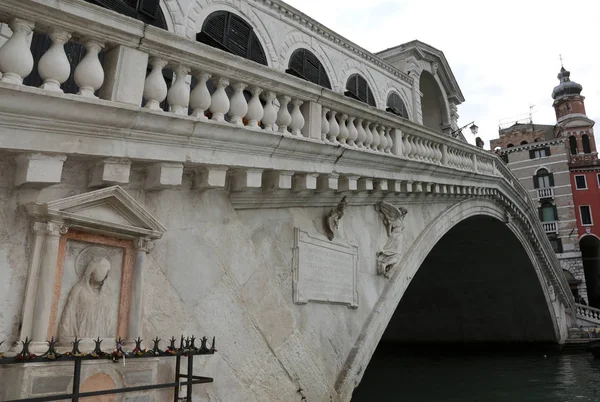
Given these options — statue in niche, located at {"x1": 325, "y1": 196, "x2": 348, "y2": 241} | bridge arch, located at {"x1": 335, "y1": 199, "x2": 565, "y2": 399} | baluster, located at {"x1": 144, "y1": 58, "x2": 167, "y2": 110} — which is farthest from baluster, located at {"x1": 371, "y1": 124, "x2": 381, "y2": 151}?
baluster, located at {"x1": 144, "y1": 58, "x2": 167, "y2": 110}

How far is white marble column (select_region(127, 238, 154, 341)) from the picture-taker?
12.2 feet

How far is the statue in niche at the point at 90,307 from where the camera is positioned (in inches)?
133

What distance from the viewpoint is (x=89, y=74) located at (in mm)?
3428

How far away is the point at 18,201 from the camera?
3318 mm

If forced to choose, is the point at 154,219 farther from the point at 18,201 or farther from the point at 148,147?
the point at 18,201

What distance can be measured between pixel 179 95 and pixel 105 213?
3.76 ft

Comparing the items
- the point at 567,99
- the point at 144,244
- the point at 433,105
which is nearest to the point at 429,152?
the point at 144,244

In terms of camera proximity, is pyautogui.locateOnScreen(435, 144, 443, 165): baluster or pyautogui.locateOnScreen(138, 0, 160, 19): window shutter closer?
pyautogui.locateOnScreen(138, 0, 160, 19): window shutter

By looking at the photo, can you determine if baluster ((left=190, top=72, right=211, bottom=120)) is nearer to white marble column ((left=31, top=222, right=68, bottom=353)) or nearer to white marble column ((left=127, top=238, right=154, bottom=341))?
white marble column ((left=127, top=238, right=154, bottom=341))

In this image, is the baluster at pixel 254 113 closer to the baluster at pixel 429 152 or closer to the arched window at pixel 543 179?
the baluster at pixel 429 152

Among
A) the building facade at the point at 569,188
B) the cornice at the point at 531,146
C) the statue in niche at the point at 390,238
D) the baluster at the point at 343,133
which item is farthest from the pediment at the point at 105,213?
the cornice at the point at 531,146

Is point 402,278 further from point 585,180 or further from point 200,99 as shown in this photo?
point 585,180

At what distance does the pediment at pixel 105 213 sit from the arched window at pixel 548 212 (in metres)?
36.4

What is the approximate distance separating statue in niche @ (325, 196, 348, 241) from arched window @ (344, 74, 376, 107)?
4977mm
